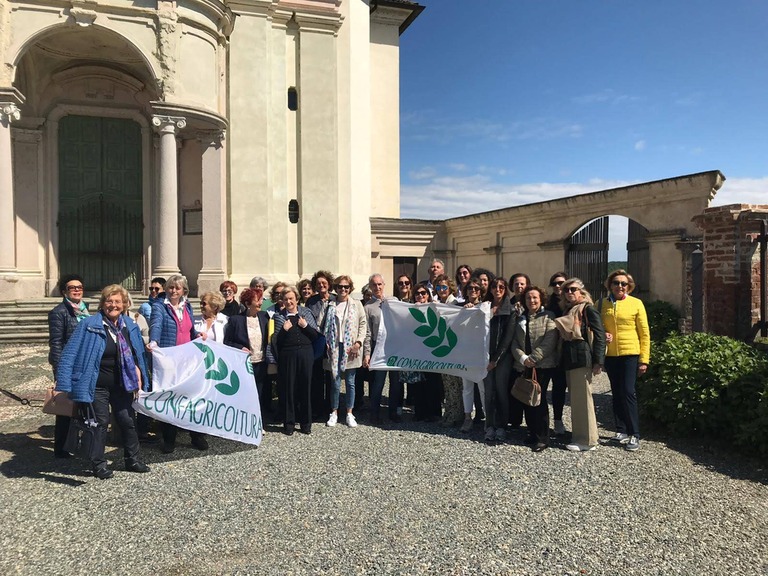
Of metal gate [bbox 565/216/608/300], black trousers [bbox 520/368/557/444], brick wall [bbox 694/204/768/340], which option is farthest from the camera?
metal gate [bbox 565/216/608/300]

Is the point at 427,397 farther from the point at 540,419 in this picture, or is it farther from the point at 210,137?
the point at 210,137

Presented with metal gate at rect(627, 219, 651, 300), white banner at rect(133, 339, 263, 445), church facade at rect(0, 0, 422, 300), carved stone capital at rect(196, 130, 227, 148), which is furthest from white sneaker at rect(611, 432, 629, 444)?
carved stone capital at rect(196, 130, 227, 148)

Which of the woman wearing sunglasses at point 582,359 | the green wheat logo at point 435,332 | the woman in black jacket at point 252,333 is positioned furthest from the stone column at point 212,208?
the woman wearing sunglasses at point 582,359

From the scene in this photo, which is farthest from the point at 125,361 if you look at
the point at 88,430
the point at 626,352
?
the point at 626,352

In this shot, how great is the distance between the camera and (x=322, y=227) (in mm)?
16578

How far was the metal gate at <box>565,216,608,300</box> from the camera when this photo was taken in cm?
1402

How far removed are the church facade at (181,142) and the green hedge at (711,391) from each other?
10.9 m

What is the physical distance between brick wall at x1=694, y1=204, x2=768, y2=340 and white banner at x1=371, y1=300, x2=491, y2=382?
3.77 m

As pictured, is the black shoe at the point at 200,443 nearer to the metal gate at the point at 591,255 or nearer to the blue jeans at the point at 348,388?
the blue jeans at the point at 348,388

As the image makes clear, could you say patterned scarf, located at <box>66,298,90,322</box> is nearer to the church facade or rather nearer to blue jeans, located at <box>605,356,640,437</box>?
blue jeans, located at <box>605,356,640,437</box>

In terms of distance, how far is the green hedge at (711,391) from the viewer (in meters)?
5.57

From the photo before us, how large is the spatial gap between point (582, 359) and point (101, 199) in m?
14.4

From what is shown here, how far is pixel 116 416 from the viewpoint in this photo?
5113mm

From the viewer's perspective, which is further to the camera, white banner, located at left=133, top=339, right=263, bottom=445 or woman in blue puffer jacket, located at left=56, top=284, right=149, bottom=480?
white banner, located at left=133, top=339, right=263, bottom=445
